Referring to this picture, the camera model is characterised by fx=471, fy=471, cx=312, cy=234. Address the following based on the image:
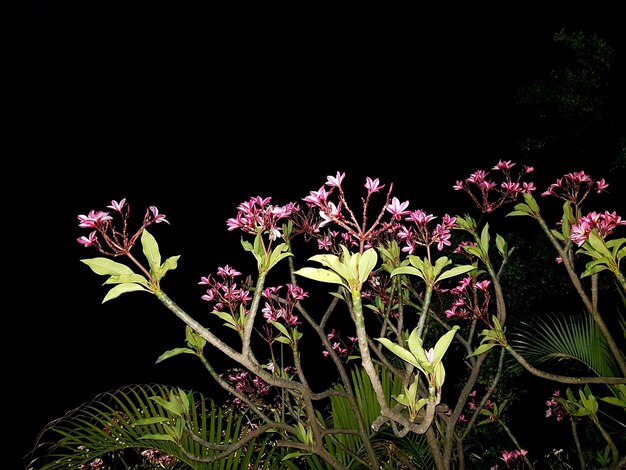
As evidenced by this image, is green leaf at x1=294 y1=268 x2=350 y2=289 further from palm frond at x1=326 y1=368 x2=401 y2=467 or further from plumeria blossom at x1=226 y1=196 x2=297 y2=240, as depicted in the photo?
palm frond at x1=326 y1=368 x2=401 y2=467

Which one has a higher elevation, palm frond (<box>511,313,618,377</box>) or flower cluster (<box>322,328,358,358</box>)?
flower cluster (<box>322,328,358,358</box>)

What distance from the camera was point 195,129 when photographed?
4168mm

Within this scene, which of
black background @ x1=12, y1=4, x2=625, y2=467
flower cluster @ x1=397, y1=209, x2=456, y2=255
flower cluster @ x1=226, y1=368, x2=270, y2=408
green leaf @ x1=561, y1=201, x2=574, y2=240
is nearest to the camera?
flower cluster @ x1=397, y1=209, x2=456, y2=255

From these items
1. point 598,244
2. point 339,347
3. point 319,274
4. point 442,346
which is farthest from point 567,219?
point 339,347

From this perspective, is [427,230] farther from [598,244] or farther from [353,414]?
[353,414]

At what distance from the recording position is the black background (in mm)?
3605

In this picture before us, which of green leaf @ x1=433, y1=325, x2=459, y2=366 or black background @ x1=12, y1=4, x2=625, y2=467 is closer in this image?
green leaf @ x1=433, y1=325, x2=459, y2=366

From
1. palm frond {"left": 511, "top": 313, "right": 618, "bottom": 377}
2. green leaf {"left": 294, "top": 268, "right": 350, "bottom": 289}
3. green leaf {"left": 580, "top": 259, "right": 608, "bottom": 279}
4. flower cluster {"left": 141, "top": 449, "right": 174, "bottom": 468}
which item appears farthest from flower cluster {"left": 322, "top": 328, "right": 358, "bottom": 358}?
flower cluster {"left": 141, "top": 449, "right": 174, "bottom": 468}

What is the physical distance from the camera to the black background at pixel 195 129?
361cm

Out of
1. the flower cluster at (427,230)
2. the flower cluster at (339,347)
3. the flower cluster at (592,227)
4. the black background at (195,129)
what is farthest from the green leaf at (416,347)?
the black background at (195,129)

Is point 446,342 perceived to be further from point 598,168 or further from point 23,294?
point 23,294

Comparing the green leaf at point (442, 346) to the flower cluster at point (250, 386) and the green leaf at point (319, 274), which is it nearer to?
the green leaf at point (319, 274)

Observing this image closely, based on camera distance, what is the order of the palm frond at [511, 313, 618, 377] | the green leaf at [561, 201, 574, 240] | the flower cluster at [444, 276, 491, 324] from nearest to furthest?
the green leaf at [561, 201, 574, 240] → the flower cluster at [444, 276, 491, 324] → the palm frond at [511, 313, 618, 377]

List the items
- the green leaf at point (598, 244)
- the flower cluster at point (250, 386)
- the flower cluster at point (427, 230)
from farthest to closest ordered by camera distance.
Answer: the flower cluster at point (250, 386), the flower cluster at point (427, 230), the green leaf at point (598, 244)
